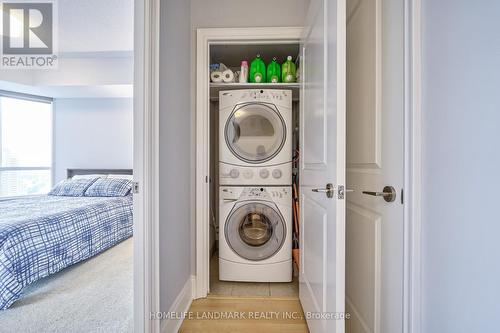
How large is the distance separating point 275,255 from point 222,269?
0.48 metres

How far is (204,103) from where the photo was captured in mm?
1922

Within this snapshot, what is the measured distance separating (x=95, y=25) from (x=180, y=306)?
9.75ft

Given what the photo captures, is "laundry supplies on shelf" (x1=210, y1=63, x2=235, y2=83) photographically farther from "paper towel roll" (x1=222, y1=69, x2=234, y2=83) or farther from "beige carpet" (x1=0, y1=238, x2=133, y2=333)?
"beige carpet" (x1=0, y1=238, x2=133, y2=333)

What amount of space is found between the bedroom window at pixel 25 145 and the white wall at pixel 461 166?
5.36 meters

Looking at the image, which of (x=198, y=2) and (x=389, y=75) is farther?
(x=198, y=2)

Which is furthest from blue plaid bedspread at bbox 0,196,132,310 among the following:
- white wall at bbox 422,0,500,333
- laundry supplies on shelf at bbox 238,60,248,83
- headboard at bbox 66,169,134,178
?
white wall at bbox 422,0,500,333

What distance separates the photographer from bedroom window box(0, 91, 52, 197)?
396 cm

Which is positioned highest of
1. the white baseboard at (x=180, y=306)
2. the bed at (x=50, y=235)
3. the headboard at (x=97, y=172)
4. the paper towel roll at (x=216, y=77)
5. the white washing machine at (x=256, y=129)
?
the paper towel roll at (x=216, y=77)

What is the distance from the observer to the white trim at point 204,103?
1.91m

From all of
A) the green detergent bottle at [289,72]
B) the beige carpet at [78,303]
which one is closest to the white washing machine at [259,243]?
the beige carpet at [78,303]

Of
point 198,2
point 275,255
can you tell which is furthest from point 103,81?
point 275,255

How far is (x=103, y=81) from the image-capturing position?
3641mm

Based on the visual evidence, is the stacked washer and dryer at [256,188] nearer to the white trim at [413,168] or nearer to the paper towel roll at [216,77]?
the paper towel roll at [216,77]

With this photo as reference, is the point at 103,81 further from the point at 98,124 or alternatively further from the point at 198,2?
the point at 198,2
